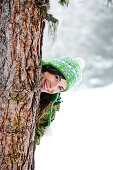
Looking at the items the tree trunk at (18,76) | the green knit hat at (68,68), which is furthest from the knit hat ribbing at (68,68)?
the tree trunk at (18,76)

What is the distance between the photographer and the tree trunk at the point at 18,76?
794 mm

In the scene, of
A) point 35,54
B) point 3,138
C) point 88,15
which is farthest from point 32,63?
point 88,15

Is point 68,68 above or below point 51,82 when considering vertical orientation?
above

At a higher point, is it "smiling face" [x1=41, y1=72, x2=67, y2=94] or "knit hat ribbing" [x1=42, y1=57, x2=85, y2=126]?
"knit hat ribbing" [x1=42, y1=57, x2=85, y2=126]

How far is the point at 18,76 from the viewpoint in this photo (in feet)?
2.80

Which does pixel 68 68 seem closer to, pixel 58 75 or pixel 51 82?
pixel 58 75

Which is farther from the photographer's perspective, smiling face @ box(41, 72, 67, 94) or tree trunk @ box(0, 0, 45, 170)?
smiling face @ box(41, 72, 67, 94)

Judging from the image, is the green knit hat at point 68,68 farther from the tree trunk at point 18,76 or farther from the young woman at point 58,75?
the tree trunk at point 18,76

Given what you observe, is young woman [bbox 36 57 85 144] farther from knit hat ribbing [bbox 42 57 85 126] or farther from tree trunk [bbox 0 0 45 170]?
tree trunk [bbox 0 0 45 170]

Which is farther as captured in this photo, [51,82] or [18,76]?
[51,82]

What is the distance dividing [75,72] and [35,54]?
80 centimetres

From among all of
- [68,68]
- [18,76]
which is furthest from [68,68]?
[18,76]

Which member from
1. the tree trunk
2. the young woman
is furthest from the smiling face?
the tree trunk

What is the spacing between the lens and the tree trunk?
794mm
